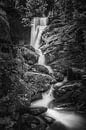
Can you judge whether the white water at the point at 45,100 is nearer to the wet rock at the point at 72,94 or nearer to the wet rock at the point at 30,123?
the wet rock at the point at 72,94

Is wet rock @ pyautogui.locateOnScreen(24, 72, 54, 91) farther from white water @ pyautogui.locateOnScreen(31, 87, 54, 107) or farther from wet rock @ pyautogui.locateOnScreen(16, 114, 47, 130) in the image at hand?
wet rock @ pyautogui.locateOnScreen(16, 114, 47, 130)

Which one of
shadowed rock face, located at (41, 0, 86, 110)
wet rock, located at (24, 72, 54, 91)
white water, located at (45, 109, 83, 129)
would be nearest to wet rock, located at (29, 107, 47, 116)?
white water, located at (45, 109, 83, 129)

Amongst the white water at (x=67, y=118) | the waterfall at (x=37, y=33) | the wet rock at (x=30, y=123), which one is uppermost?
the waterfall at (x=37, y=33)

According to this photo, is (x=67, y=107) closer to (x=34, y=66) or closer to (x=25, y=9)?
(x=34, y=66)

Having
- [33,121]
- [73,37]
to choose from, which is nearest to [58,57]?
[73,37]

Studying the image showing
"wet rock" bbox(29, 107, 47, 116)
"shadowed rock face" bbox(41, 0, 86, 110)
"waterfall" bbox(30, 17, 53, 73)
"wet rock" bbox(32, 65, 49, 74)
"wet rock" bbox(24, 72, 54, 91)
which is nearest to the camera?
"wet rock" bbox(29, 107, 47, 116)

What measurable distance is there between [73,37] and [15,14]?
8325 millimetres

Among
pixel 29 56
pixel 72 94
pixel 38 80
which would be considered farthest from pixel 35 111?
pixel 29 56

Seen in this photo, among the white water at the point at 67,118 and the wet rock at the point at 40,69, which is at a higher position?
the wet rock at the point at 40,69

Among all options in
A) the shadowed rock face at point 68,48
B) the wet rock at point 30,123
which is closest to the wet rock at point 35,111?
the wet rock at point 30,123

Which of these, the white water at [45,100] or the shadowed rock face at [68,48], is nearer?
the white water at [45,100]

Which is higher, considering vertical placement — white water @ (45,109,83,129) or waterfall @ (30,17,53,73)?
waterfall @ (30,17,53,73)

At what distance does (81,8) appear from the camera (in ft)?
71.5

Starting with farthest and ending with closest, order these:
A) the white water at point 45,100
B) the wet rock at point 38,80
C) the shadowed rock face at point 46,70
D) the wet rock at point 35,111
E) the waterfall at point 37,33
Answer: the waterfall at point 37,33 → the wet rock at point 38,80 → the white water at point 45,100 → the wet rock at point 35,111 → the shadowed rock face at point 46,70
